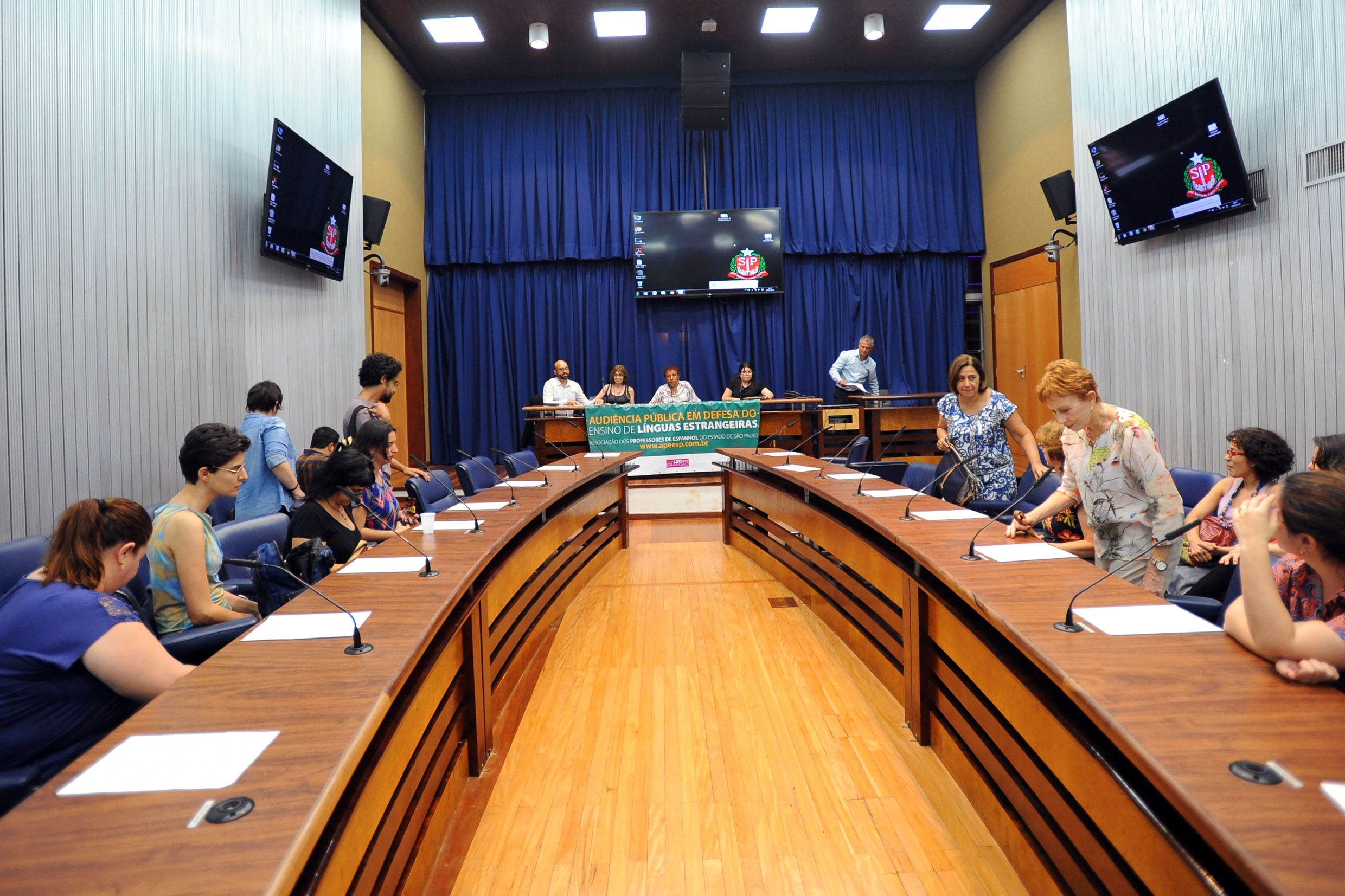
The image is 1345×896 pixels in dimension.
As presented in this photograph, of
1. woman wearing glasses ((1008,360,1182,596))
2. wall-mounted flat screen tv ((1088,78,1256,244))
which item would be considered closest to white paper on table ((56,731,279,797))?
woman wearing glasses ((1008,360,1182,596))

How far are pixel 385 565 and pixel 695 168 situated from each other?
7.87m

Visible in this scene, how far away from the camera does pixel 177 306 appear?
3990mm

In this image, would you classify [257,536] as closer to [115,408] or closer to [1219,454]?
[115,408]

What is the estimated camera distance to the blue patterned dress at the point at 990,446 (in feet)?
13.1

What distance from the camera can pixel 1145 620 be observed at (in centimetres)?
167

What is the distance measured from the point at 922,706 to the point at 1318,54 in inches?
147

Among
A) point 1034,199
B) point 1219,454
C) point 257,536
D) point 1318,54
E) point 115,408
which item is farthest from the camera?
point 1034,199

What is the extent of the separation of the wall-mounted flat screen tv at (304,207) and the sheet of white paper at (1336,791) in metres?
4.97

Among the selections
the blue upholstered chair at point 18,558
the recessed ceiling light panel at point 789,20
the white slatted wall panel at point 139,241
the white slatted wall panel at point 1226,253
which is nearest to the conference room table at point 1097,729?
the blue upholstered chair at point 18,558

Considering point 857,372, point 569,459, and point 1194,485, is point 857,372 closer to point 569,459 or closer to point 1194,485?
point 569,459

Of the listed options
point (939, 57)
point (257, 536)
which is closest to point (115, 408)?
point (257, 536)

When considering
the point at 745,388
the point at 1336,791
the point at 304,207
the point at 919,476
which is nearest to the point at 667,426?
the point at 745,388

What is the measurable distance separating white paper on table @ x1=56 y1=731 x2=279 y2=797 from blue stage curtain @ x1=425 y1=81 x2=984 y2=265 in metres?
8.43

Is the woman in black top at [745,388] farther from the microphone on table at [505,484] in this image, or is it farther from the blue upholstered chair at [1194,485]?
the blue upholstered chair at [1194,485]
